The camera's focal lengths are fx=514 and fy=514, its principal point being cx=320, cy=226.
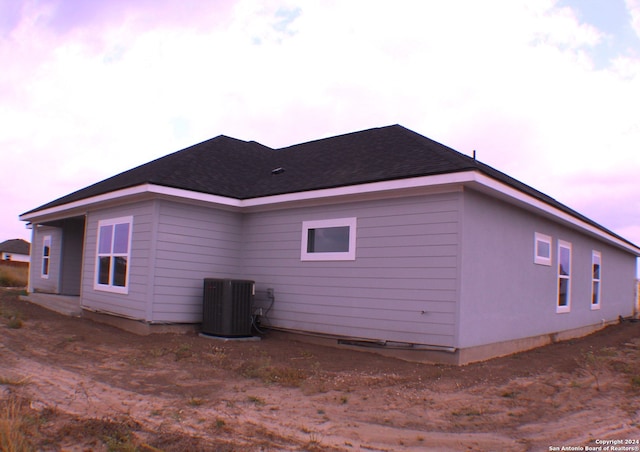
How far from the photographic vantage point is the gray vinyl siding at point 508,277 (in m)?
8.66

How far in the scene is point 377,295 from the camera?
9.29m

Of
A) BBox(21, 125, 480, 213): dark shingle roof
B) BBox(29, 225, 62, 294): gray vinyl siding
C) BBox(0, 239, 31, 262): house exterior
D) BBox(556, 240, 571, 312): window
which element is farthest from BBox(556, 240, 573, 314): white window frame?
BBox(0, 239, 31, 262): house exterior

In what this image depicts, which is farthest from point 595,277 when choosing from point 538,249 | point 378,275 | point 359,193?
point 359,193

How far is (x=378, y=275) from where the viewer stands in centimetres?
932

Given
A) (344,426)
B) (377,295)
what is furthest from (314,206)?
(344,426)

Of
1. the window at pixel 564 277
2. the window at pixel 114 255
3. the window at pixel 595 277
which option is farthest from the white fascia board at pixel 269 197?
the window at pixel 595 277

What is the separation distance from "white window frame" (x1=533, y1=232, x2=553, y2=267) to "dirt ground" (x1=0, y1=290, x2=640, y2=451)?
6.82 feet

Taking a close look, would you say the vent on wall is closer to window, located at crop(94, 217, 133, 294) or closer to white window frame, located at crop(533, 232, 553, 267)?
window, located at crop(94, 217, 133, 294)

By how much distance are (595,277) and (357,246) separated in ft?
31.8

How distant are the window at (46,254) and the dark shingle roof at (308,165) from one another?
3.51m

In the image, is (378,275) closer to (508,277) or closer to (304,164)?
(508,277)

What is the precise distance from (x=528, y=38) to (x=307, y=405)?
392 inches

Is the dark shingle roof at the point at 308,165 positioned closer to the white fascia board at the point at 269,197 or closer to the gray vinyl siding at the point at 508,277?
the white fascia board at the point at 269,197

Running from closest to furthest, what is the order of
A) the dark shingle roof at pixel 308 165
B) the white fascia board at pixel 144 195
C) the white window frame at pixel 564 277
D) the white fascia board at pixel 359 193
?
the white fascia board at pixel 359 193 → the dark shingle roof at pixel 308 165 → the white fascia board at pixel 144 195 → the white window frame at pixel 564 277
